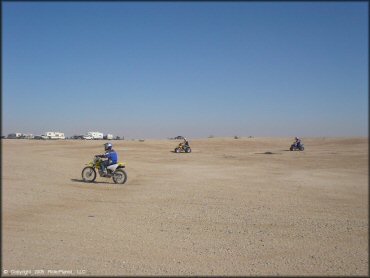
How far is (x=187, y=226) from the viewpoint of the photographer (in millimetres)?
10047

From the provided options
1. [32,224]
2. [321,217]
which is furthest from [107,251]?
[321,217]

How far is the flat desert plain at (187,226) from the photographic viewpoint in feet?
23.1

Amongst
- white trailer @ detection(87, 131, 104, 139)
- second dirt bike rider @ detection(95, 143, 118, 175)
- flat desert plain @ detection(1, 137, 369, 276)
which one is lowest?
flat desert plain @ detection(1, 137, 369, 276)

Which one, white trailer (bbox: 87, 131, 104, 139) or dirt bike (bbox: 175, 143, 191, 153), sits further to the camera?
dirt bike (bbox: 175, 143, 191, 153)

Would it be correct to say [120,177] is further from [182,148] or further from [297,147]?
[297,147]

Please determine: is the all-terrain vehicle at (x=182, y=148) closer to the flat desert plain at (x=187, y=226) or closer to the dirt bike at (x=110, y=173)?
the flat desert plain at (x=187, y=226)

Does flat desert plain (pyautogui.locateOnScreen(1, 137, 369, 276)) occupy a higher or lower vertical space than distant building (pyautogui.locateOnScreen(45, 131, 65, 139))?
lower

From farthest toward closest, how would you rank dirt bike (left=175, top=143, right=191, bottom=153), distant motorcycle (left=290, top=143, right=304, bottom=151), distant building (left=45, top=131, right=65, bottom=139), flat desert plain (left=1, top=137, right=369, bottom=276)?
distant motorcycle (left=290, top=143, right=304, bottom=151)
dirt bike (left=175, top=143, right=191, bottom=153)
distant building (left=45, top=131, right=65, bottom=139)
flat desert plain (left=1, top=137, right=369, bottom=276)

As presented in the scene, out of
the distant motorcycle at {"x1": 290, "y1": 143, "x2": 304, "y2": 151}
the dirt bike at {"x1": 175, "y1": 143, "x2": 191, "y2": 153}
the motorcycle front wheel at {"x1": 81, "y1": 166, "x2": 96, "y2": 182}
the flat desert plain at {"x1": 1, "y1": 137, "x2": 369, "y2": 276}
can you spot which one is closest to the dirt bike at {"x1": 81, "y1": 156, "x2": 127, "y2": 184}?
the motorcycle front wheel at {"x1": 81, "y1": 166, "x2": 96, "y2": 182}

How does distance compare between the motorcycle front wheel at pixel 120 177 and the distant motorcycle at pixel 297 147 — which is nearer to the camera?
the motorcycle front wheel at pixel 120 177

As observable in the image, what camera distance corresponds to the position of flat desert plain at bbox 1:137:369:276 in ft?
23.1

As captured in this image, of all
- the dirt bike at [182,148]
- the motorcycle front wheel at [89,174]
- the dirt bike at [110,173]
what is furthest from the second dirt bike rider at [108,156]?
the dirt bike at [182,148]

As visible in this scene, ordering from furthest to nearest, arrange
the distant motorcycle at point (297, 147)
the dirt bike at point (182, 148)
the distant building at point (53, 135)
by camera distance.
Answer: the distant motorcycle at point (297, 147) < the dirt bike at point (182, 148) < the distant building at point (53, 135)

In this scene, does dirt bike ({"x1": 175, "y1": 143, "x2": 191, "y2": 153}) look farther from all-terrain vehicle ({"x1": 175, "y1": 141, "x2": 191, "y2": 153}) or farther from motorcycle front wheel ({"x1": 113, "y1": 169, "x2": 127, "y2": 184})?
motorcycle front wheel ({"x1": 113, "y1": 169, "x2": 127, "y2": 184})
